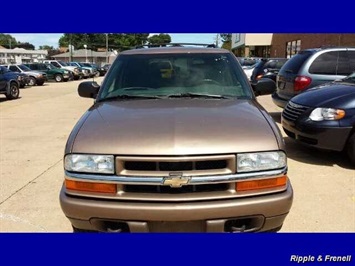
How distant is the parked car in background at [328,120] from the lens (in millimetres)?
5562

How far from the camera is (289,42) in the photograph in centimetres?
3412

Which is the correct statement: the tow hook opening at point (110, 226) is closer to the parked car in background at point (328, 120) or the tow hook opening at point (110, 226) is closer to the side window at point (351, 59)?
the parked car in background at point (328, 120)

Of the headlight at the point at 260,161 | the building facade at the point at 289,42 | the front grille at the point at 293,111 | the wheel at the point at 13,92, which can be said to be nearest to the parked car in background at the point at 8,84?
the wheel at the point at 13,92

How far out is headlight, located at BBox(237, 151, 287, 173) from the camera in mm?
2613

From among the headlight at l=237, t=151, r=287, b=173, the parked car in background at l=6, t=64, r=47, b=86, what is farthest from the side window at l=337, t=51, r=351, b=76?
the parked car in background at l=6, t=64, r=47, b=86

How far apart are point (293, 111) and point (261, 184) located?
395 cm

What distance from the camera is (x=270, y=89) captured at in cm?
471

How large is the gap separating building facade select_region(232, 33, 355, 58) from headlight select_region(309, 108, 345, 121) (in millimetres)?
16681

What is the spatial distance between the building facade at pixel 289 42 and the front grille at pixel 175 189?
804 inches

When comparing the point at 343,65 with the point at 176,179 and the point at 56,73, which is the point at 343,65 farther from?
the point at 56,73

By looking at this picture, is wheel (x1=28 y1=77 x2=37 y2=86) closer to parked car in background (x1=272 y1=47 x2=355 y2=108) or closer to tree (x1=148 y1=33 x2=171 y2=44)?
tree (x1=148 y1=33 x2=171 y2=44)

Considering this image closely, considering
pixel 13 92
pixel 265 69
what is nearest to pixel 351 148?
pixel 265 69

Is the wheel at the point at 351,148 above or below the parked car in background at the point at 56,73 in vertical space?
above

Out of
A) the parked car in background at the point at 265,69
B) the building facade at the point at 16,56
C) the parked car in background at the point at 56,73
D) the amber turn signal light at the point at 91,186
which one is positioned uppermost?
the amber turn signal light at the point at 91,186
